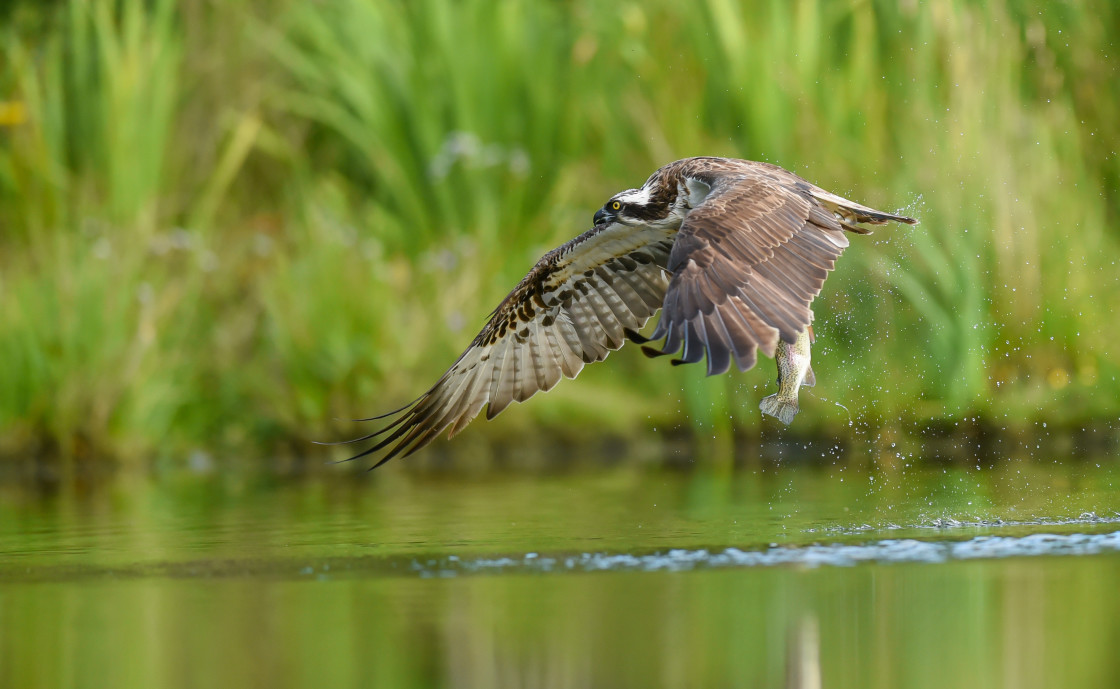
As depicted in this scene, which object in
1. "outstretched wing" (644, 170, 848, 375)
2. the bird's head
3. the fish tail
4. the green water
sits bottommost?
the green water

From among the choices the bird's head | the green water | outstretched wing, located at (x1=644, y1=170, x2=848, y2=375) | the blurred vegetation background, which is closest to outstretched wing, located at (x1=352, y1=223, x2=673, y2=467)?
Result: the bird's head

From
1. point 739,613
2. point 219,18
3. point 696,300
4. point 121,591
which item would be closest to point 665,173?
point 696,300

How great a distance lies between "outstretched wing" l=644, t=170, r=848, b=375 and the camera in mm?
5266

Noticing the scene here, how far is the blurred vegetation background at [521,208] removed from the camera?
10414mm

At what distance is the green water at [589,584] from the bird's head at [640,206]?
1402mm

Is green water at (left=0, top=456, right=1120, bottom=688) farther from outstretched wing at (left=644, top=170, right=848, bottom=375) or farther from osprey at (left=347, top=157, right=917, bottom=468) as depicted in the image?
outstretched wing at (left=644, top=170, right=848, bottom=375)

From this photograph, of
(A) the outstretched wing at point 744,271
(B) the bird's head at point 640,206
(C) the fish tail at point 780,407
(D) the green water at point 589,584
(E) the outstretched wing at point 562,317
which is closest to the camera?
(D) the green water at point 589,584

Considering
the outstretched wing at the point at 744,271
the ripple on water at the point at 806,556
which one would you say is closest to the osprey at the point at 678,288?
the outstretched wing at the point at 744,271

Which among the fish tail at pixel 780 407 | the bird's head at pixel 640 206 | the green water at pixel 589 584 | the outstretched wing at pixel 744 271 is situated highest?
the bird's head at pixel 640 206

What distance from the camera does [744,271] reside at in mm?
5645

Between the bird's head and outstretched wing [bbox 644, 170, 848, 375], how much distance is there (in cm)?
73

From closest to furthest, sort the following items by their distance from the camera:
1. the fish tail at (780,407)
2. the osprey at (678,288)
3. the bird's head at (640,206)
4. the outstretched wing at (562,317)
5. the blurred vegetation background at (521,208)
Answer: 1. the osprey at (678,288)
2. the fish tail at (780,407)
3. the bird's head at (640,206)
4. the outstretched wing at (562,317)
5. the blurred vegetation background at (521,208)

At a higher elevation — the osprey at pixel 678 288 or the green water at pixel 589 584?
the osprey at pixel 678 288

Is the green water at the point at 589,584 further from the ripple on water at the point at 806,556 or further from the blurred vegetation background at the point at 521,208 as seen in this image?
the blurred vegetation background at the point at 521,208
